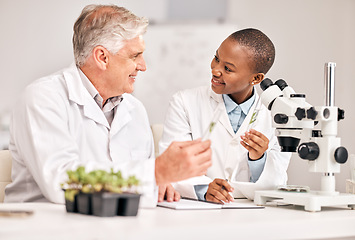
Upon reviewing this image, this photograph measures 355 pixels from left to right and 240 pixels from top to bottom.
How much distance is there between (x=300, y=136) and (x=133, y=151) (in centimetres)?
63

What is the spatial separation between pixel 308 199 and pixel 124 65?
2.59 feet

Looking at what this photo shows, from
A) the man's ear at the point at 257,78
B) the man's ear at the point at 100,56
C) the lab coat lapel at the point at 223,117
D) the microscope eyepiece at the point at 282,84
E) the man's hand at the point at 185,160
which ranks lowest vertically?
the man's hand at the point at 185,160

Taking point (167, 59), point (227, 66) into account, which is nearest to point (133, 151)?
point (227, 66)

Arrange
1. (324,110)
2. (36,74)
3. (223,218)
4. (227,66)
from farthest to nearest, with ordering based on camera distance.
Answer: (36,74) → (227,66) → (324,110) → (223,218)

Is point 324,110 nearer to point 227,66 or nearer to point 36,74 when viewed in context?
point 227,66

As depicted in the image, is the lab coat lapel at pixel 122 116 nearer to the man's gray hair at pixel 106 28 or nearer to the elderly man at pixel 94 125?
the elderly man at pixel 94 125

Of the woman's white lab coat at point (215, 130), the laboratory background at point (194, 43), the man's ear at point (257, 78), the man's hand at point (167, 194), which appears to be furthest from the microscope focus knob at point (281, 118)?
the laboratory background at point (194, 43)

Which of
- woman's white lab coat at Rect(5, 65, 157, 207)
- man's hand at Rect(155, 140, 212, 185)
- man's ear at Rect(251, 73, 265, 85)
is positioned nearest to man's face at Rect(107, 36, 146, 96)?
woman's white lab coat at Rect(5, 65, 157, 207)

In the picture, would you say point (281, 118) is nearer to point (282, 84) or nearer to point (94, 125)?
point (282, 84)

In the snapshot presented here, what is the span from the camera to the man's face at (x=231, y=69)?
225 centimetres

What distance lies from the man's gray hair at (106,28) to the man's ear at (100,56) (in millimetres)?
13

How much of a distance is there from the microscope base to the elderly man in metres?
0.36

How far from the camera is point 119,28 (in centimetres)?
181

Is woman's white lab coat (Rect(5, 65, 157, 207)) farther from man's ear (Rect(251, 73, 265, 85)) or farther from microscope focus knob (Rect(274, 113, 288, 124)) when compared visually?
man's ear (Rect(251, 73, 265, 85))
